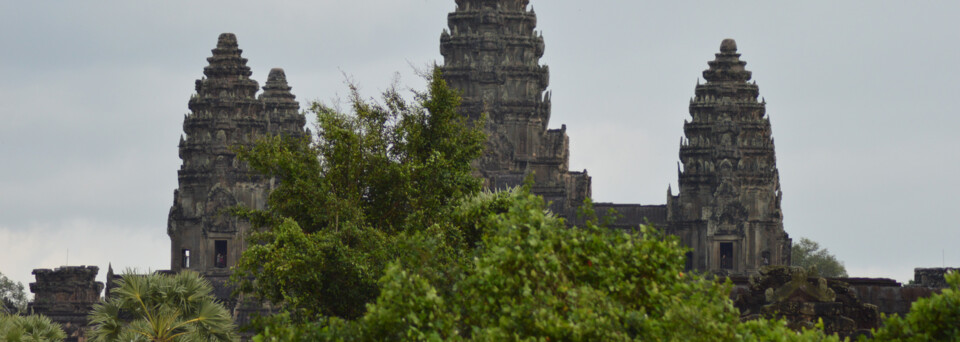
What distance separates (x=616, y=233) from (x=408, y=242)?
5.01m

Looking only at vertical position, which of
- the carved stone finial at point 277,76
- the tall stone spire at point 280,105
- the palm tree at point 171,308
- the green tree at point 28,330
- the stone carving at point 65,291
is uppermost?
the carved stone finial at point 277,76

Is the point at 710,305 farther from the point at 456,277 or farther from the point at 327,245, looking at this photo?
the point at 327,245

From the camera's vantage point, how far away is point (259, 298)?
Result: 48.8m

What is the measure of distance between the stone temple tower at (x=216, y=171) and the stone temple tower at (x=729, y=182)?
23.7 m

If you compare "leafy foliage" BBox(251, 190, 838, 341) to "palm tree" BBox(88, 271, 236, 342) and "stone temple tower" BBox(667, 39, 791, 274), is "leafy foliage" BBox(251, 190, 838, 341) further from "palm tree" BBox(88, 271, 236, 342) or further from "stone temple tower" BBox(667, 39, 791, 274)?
"stone temple tower" BBox(667, 39, 791, 274)

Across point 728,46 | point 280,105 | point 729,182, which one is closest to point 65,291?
point 280,105

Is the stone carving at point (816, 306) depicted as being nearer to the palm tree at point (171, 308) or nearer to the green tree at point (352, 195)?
the green tree at point (352, 195)

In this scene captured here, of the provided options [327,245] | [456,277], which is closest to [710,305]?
[456,277]

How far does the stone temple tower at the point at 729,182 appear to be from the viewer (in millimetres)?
112438

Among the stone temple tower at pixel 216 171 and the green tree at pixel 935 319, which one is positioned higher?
the stone temple tower at pixel 216 171

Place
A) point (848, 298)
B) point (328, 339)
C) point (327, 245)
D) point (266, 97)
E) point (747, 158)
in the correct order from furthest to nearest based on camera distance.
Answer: point (266, 97) → point (747, 158) → point (848, 298) → point (327, 245) → point (328, 339)

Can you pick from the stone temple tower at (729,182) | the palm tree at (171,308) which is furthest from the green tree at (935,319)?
the stone temple tower at (729,182)

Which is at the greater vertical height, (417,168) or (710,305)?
(417,168)

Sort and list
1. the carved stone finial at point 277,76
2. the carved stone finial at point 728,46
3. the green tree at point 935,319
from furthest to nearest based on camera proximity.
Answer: the carved stone finial at point 277,76, the carved stone finial at point 728,46, the green tree at point 935,319
